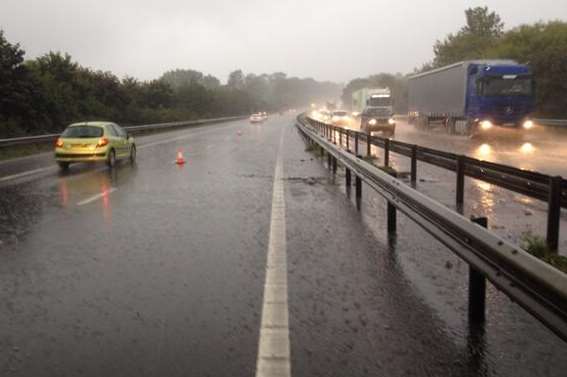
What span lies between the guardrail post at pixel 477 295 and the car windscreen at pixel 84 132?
52.0 feet

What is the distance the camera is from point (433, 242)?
7770mm

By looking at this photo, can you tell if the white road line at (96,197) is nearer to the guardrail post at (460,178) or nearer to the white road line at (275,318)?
the white road line at (275,318)

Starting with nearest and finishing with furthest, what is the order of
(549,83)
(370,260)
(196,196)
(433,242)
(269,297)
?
1. (269,297)
2. (370,260)
3. (433,242)
4. (196,196)
5. (549,83)

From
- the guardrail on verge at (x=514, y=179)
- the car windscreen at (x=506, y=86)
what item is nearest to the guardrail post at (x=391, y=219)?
the guardrail on verge at (x=514, y=179)

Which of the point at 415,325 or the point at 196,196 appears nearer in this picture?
the point at 415,325

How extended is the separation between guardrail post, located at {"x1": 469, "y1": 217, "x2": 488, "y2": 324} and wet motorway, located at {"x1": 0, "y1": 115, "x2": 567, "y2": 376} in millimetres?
106

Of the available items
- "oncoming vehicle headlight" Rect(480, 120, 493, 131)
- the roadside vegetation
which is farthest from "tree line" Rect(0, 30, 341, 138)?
the roadside vegetation

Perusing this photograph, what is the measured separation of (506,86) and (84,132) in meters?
22.8

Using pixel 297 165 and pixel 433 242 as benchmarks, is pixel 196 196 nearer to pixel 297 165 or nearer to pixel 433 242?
pixel 433 242

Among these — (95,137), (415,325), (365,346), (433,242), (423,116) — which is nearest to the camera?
(365,346)

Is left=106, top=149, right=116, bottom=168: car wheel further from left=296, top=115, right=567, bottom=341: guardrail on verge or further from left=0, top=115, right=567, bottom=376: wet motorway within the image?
left=296, top=115, right=567, bottom=341: guardrail on verge

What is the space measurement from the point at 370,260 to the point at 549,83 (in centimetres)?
5373

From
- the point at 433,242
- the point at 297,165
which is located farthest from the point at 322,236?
the point at 297,165

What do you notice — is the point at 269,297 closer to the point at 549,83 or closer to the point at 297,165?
the point at 297,165
